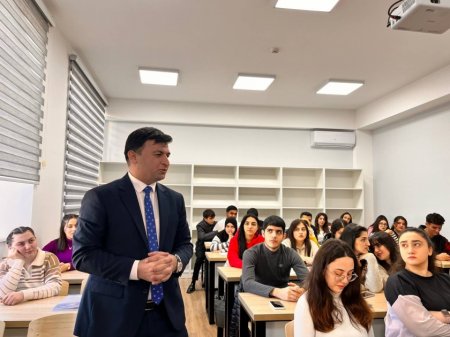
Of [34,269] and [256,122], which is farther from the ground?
[256,122]

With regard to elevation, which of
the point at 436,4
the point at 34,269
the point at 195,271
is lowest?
the point at 195,271

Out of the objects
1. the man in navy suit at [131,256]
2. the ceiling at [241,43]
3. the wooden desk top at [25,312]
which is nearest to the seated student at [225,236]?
the ceiling at [241,43]

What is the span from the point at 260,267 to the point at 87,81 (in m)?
4.16

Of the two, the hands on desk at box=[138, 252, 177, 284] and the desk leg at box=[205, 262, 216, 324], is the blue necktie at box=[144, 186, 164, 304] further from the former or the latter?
the desk leg at box=[205, 262, 216, 324]

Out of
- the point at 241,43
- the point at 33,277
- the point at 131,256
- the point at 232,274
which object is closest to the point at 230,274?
the point at 232,274

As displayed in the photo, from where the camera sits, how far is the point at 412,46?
466 centimetres

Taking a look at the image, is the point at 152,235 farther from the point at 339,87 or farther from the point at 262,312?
the point at 339,87

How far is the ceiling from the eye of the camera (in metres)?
3.85

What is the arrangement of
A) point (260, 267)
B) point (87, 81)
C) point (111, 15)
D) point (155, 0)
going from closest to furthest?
1. point (260, 267)
2. point (155, 0)
3. point (111, 15)
4. point (87, 81)

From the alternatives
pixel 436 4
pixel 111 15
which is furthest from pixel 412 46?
pixel 111 15

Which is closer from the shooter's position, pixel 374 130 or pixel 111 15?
pixel 111 15

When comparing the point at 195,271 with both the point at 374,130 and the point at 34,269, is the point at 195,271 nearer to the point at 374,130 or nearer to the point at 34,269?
the point at 34,269

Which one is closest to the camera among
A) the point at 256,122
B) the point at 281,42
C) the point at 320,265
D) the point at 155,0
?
the point at 320,265

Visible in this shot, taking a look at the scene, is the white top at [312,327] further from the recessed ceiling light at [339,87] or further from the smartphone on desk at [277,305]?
the recessed ceiling light at [339,87]
